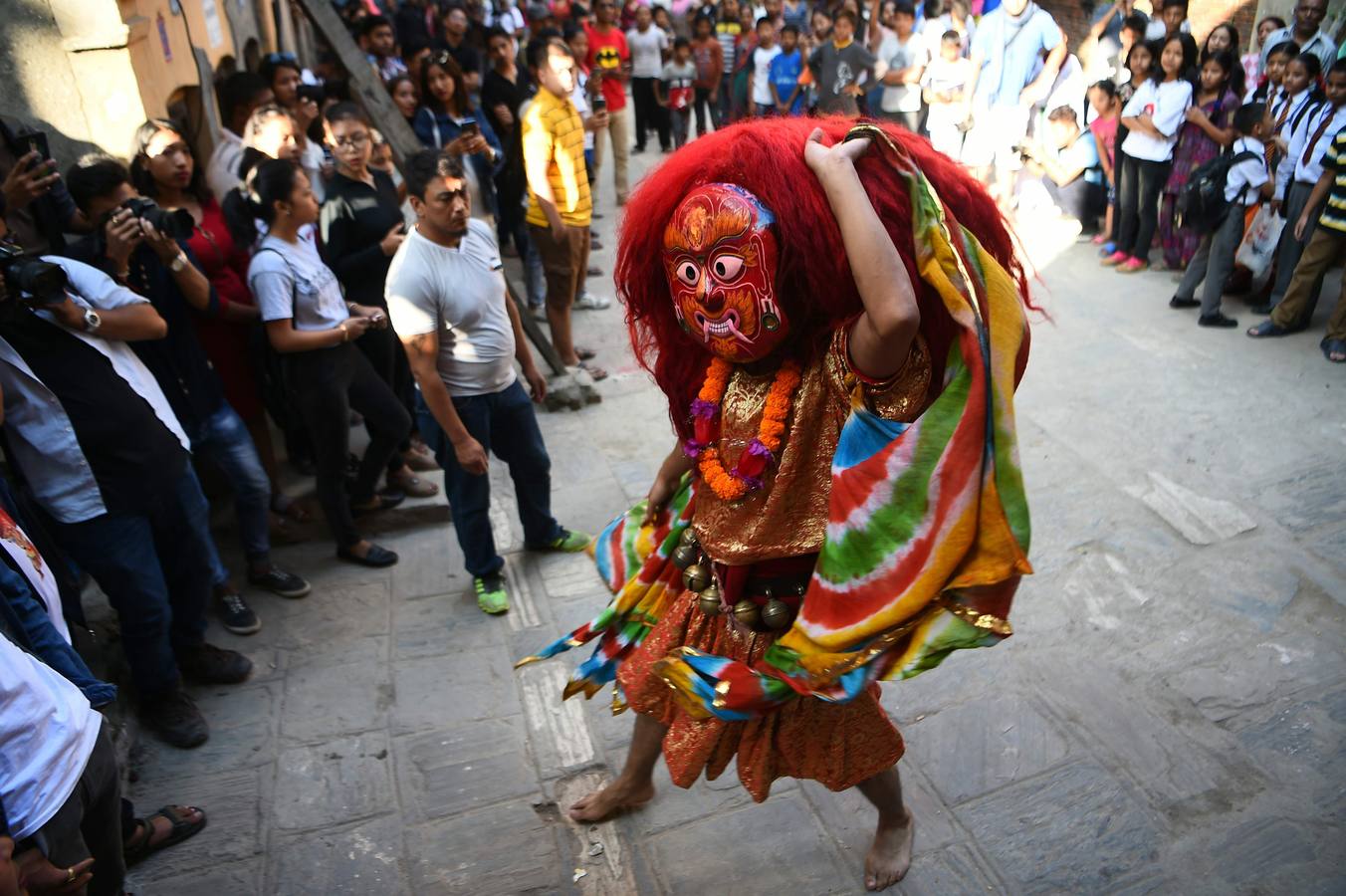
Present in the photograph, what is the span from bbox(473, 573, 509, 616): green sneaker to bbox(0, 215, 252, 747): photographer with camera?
1059 mm

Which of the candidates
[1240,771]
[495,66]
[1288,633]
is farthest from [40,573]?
[495,66]

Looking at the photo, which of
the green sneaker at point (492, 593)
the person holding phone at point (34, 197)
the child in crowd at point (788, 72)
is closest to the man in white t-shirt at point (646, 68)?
the child in crowd at point (788, 72)

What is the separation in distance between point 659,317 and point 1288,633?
106 inches

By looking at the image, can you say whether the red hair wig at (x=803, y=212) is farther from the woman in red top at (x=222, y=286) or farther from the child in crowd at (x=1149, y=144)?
the child in crowd at (x=1149, y=144)

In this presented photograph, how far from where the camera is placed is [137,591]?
121 inches

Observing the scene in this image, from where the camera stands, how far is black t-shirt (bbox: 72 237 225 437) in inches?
138

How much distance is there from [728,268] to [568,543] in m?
2.53

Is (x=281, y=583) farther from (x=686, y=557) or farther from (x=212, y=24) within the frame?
(x=212, y=24)

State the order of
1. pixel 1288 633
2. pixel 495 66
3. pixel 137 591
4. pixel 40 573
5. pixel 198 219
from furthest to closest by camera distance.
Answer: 1. pixel 495 66
2. pixel 198 219
3. pixel 1288 633
4. pixel 137 591
5. pixel 40 573

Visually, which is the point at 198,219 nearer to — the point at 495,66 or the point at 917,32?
the point at 495,66

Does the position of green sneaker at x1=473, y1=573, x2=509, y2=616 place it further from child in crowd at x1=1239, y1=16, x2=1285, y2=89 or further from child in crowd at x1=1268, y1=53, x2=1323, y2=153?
child in crowd at x1=1239, y1=16, x2=1285, y2=89

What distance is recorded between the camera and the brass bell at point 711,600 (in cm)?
239

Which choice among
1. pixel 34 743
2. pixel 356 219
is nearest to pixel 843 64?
pixel 356 219

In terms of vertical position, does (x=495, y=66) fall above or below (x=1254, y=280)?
above
